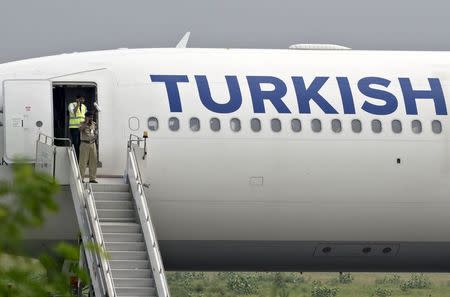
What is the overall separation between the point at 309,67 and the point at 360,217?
3.50 m

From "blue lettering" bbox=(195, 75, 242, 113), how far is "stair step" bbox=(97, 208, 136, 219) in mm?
3006

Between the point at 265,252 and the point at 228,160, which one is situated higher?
the point at 228,160

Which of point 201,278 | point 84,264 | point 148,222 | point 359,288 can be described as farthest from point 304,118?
point 201,278

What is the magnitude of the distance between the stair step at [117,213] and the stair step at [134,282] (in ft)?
5.54

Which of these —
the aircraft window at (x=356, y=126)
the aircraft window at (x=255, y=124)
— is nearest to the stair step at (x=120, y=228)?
the aircraft window at (x=255, y=124)

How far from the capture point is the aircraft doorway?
22047mm

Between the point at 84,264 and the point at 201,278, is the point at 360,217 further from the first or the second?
the point at 201,278

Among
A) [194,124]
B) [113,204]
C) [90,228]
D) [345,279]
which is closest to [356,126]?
[194,124]

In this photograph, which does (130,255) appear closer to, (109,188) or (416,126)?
→ (109,188)

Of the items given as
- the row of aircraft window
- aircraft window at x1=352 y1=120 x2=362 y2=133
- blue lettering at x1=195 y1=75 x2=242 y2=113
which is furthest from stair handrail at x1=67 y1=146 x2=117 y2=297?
aircraft window at x1=352 y1=120 x2=362 y2=133

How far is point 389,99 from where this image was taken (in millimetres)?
22938

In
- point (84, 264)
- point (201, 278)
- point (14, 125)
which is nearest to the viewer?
point (84, 264)

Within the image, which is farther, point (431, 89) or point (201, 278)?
point (201, 278)

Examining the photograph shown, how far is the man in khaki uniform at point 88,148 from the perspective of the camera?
816 inches
